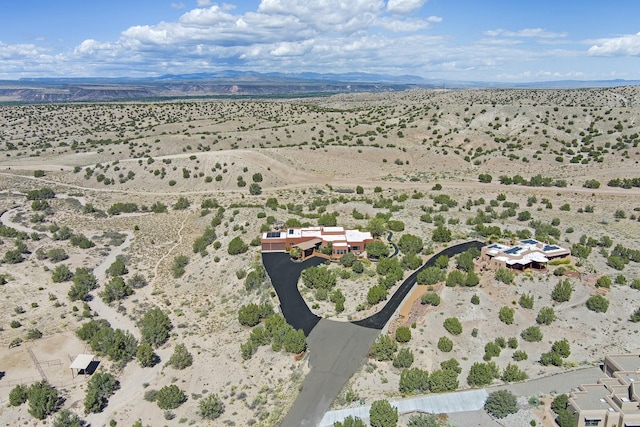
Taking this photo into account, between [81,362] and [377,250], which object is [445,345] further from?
[81,362]

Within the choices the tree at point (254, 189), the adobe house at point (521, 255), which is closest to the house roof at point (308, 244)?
the adobe house at point (521, 255)

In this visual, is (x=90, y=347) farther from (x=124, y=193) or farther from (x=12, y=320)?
(x=124, y=193)

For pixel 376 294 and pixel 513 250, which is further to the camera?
pixel 513 250

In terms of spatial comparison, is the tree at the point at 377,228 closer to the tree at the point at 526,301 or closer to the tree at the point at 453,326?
the tree at the point at 453,326

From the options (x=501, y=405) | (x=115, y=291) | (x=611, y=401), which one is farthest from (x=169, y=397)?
(x=611, y=401)

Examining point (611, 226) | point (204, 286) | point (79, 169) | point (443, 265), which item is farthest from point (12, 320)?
point (611, 226)
